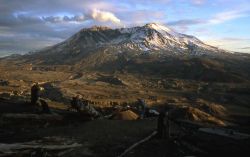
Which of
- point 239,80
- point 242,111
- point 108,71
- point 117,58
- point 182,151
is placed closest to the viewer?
point 182,151

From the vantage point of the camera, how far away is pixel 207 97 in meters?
80.8

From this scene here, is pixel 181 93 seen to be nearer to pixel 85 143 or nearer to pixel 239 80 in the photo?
pixel 239 80

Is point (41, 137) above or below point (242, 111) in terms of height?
above

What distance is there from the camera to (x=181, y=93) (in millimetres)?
87438

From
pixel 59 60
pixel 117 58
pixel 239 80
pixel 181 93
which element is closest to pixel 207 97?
pixel 181 93

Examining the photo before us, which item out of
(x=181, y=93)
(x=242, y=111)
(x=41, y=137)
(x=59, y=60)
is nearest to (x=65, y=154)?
(x=41, y=137)

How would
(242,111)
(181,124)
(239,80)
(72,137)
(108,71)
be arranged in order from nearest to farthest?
(72,137) → (181,124) → (242,111) → (239,80) → (108,71)

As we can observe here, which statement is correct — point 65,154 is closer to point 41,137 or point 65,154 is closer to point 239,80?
point 41,137

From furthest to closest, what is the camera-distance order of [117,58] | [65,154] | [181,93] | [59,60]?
[59,60] → [117,58] → [181,93] → [65,154]

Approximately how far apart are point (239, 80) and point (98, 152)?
326 ft

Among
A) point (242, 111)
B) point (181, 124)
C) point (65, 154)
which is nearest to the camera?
point (65, 154)

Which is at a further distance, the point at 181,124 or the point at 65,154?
the point at 181,124

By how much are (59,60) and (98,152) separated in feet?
597

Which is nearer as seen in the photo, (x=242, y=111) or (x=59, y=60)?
(x=242, y=111)
